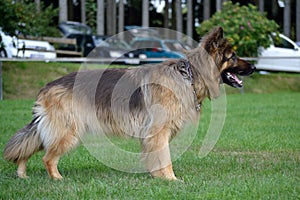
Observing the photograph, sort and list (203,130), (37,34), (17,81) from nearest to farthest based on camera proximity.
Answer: (203,130)
(17,81)
(37,34)

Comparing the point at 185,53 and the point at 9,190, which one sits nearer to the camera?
the point at 9,190

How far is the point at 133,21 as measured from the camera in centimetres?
4300

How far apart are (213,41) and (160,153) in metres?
1.52

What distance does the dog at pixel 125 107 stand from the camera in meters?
7.23

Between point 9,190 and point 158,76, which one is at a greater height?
point 158,76

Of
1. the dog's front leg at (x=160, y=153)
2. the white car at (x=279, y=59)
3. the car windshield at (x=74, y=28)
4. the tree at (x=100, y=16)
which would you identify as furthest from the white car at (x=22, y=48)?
the dog's front leg at (x=160, y=153)

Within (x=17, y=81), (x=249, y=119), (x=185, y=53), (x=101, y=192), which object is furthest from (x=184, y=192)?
(x=17, y=81)

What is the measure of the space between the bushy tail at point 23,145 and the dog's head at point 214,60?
2.12 metres

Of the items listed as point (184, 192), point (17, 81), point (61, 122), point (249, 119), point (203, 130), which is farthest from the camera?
point (17, 81)

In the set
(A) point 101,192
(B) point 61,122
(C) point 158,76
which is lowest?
(A) point 101,192

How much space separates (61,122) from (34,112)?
369mm

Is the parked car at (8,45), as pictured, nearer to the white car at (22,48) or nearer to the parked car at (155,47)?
the white car at (22,48)

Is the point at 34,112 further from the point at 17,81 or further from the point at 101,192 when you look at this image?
the point at 17,81

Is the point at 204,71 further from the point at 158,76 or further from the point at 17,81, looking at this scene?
the point at 17,81
